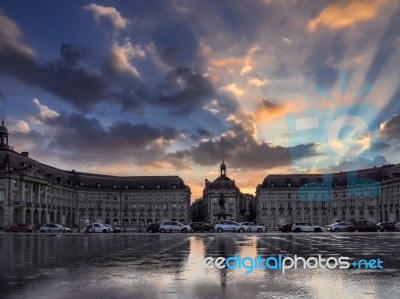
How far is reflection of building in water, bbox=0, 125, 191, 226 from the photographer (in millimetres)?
113750

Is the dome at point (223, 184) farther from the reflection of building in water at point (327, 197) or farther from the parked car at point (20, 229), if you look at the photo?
the parked car at point (20, 229)

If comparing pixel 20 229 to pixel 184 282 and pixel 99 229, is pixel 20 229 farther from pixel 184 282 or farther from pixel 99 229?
pixel 184 282

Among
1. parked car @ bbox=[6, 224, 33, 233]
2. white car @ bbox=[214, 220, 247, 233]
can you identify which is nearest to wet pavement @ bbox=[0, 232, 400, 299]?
white car @ bbox=[214, 220, 247, 233]

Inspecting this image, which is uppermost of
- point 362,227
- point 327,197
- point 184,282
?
point 327,197

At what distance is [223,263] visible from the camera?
774 inches

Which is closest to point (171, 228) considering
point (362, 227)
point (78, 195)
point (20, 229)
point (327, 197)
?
point (20, 229)

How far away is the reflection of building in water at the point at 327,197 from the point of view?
477 feet

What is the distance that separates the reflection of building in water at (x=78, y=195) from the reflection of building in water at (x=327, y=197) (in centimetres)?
2992

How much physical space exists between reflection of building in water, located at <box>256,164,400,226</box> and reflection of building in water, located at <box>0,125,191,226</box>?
29.9 m

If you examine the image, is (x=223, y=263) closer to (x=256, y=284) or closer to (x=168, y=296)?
(x=256, y=284)

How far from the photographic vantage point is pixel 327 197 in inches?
6570

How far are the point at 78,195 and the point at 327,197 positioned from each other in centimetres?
8046

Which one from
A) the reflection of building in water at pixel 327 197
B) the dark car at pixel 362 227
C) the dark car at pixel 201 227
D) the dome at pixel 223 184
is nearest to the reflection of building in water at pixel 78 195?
the dome at pixel 223 184

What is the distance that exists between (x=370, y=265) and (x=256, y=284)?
6.96 metres
